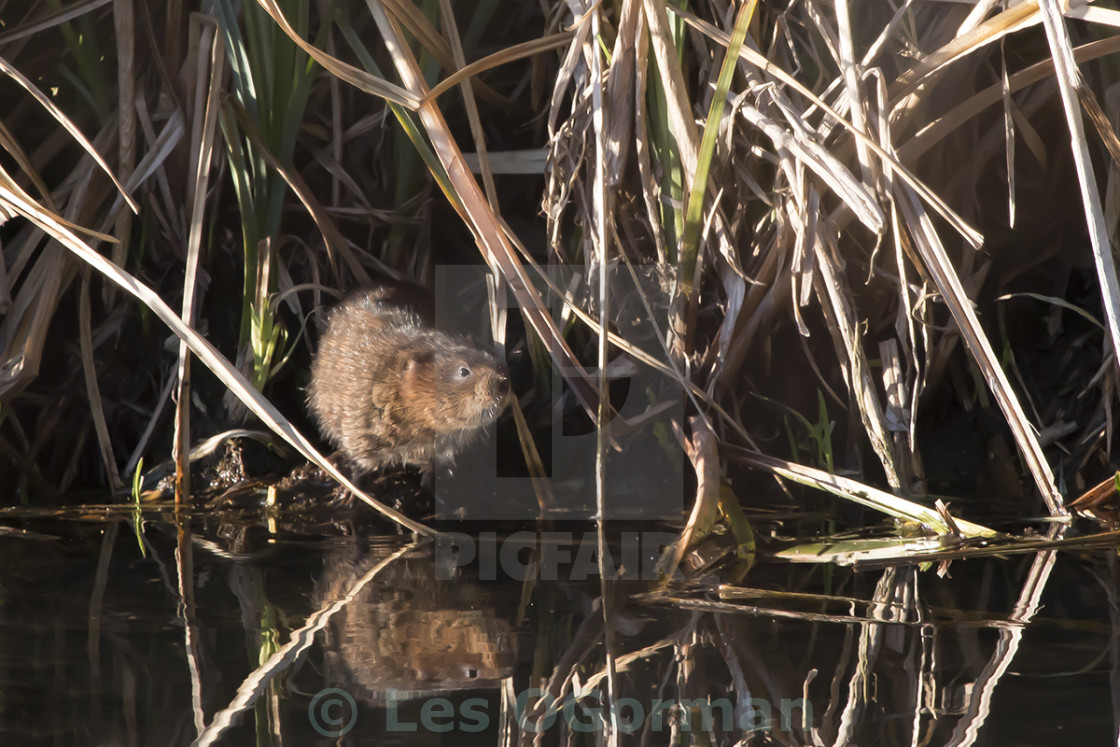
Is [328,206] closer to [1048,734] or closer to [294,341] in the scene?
[294,341]

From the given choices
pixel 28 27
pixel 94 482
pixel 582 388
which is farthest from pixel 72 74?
pixel 582 388

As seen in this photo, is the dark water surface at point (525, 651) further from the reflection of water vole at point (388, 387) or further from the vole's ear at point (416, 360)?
the vole's ear at point (416, 360)

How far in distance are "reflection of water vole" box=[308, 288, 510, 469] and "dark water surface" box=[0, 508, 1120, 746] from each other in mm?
869

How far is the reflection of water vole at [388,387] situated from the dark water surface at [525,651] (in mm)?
869

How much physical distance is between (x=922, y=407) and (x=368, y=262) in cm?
193

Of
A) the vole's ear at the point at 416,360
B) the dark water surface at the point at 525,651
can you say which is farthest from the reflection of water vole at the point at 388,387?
the dark water surface at the point at 525,651

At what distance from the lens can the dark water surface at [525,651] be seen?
1624 millimetres

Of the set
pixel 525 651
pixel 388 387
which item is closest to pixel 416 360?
pixel 388 387

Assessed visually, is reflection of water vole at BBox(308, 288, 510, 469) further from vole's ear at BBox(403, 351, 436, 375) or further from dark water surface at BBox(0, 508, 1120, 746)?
dark water surface at BBox(0, 508, 1120, 746)

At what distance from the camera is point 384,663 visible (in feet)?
6.24

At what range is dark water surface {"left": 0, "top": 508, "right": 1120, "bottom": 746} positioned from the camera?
1624mm

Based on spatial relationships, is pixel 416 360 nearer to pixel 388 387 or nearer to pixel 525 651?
pixel 388 387

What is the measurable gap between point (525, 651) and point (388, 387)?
5.78 ft

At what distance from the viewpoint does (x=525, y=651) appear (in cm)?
196
